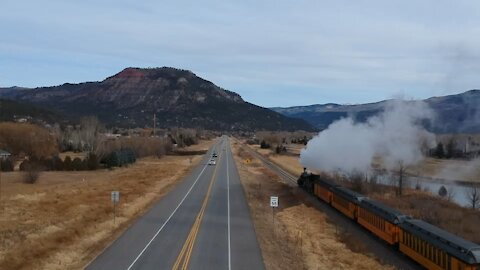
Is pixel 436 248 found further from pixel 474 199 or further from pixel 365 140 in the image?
pixel 474 199

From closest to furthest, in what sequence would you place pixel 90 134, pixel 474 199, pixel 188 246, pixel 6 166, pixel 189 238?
pixel 188 246, pixel 189 238, pixel 474 199, pixel 6 166, pixel 90 134

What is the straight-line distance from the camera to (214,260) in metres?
26.3

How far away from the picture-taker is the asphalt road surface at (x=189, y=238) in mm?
25734

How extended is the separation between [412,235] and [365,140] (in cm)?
3050

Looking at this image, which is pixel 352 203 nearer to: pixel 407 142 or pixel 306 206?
pixel 306 206

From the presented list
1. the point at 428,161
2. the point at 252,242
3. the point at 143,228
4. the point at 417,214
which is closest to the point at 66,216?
the point at 143,228

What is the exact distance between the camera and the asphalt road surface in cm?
2573

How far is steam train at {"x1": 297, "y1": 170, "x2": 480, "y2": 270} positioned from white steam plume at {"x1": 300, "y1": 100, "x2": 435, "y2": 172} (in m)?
11.4

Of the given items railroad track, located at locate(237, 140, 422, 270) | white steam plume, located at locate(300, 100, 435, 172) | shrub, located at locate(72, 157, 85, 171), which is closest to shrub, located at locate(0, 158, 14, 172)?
shrub, located at locate(72, 157, 85, 171)

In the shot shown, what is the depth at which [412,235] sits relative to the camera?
2817 cm

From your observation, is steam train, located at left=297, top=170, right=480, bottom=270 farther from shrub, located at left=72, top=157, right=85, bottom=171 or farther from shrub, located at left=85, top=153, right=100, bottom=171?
shrub, located at left=85, top=153, right=100, bottom=171

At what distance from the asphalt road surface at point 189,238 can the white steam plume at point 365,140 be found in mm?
12014

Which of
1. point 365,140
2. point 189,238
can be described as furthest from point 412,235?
point 365,140

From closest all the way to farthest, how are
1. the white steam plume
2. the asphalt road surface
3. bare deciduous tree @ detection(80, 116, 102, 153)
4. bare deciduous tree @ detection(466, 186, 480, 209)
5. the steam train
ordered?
1. the steam train
2. the asphalt road surface
3. the white steam plume
4. bare deciduous tree @ detection(466, 186, 480, 209)
5. bare deciduous tree @ detection(80, 116, 102, 153)
